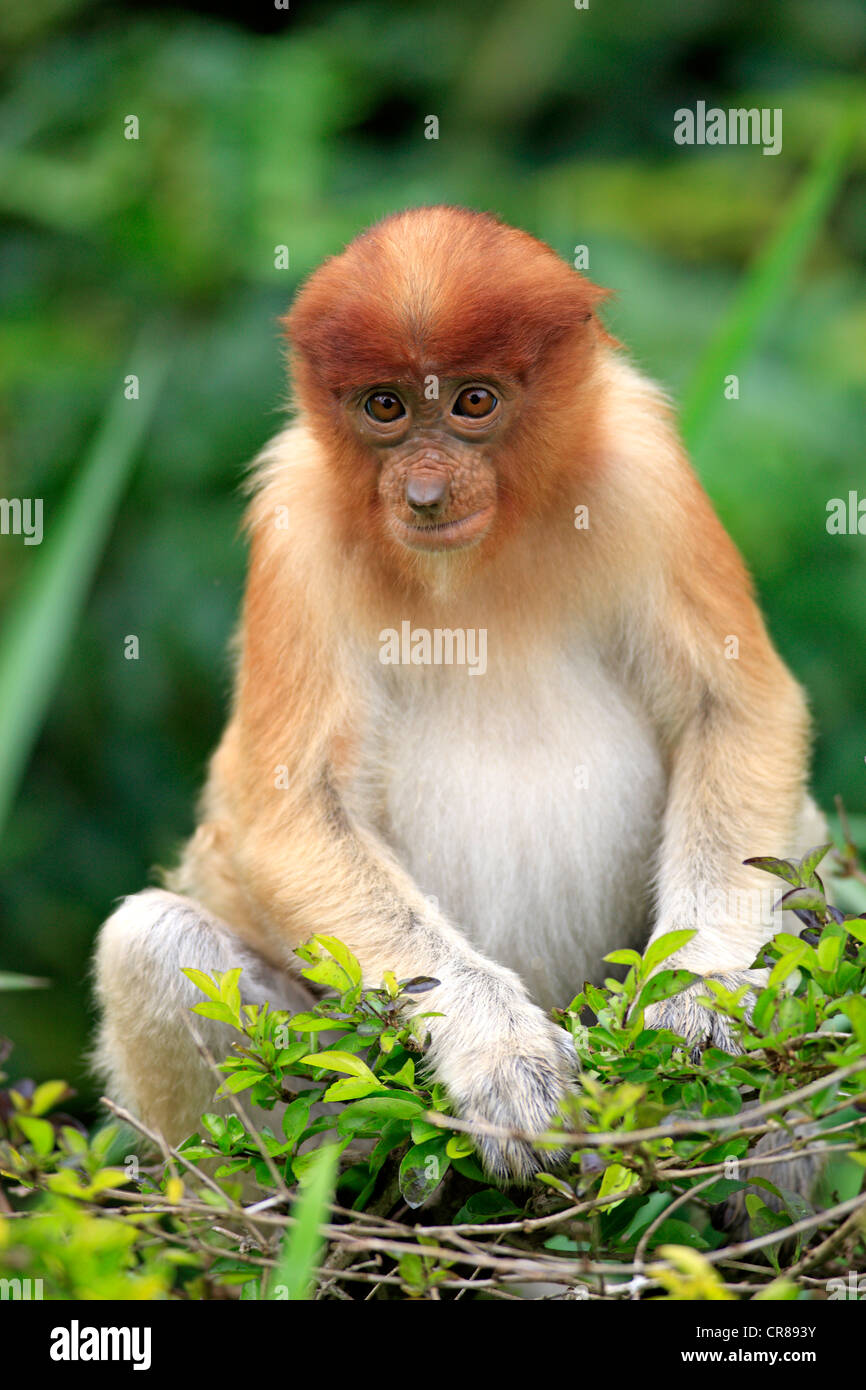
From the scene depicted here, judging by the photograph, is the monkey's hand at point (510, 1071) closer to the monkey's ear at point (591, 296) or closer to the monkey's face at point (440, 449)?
the monkey's face at point (440, 449)

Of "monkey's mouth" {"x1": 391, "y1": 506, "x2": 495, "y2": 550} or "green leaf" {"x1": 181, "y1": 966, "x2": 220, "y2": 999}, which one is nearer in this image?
"green leaf" {"x1": 181, "y1": 966, "x2": 220, "y2": 999}

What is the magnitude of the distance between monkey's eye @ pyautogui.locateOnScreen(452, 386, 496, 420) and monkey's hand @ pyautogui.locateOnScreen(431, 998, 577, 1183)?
5.50 feet

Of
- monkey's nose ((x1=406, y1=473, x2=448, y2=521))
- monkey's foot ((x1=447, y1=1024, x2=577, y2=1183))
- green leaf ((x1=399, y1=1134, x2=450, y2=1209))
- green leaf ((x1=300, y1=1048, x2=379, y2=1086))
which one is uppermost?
monkey's nose ((x1=406, y1=473, x2=448, y2=521))

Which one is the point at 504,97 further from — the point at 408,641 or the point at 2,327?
the point at 408,641

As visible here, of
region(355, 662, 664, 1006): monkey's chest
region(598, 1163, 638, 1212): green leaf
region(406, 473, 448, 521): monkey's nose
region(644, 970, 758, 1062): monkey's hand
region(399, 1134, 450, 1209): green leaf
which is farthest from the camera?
region(355, 662, 664, 1006): monkey's chest

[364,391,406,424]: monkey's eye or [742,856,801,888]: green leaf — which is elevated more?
[364,391,406,424]: monkey's eye

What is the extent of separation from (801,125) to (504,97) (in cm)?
193

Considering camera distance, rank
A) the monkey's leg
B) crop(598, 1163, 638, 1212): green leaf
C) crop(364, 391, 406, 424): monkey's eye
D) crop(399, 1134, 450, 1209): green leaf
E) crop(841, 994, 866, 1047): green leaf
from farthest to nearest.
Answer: the monkey's leg, crop(364, 391, 406, 424): monkey's eye, crop(399, 1134, 450, 1209): green leaf, crop(598, 1163, 638, 1212): green leaf, crop(841, 994, 866, 1047): green leaf

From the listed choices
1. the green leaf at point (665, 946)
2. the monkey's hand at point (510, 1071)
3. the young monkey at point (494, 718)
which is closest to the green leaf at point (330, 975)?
the monkey's hand at point (510, 1071)

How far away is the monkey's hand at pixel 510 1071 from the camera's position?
3970 mm

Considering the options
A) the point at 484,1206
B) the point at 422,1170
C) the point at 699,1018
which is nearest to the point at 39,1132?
the point at 422,1170

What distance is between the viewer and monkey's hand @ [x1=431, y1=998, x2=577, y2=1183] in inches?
156

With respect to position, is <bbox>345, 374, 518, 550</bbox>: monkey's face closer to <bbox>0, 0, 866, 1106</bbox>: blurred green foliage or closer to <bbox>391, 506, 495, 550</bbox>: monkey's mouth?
<bbox>391, 506, 495, 550</bbox>: monkey's mouth

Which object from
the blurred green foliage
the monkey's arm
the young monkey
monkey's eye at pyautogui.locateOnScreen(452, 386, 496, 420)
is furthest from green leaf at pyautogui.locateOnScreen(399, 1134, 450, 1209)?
the blurred green foliage
